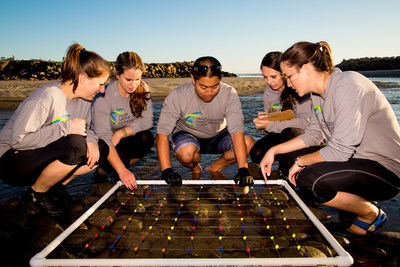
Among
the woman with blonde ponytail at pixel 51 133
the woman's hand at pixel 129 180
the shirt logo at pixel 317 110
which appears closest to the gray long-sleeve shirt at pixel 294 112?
the shirt logo at pixel 317 110

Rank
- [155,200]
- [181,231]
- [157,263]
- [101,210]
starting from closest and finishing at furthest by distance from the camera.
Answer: [157,263]
[181,231]
[101,210]
[155,200]

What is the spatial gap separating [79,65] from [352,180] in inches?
117

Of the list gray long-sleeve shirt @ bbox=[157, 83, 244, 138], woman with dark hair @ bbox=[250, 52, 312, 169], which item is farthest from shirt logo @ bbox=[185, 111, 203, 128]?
woman with dark hair @ bbox=[250, 52, 312, 169]

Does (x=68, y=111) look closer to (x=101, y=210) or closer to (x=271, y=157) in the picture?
(x=101, y=210)

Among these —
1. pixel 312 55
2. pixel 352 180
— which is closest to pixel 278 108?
pixel 312 55

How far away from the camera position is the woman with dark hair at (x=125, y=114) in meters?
3.54

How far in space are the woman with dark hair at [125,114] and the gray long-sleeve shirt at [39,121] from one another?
→ 26.5 inches

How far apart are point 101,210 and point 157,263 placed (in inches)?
56.2

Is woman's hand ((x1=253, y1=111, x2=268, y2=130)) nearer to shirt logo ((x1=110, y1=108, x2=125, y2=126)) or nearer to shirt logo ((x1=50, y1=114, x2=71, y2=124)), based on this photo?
shirt logo ((x1=110, y1=108, x2=125, y2=126))

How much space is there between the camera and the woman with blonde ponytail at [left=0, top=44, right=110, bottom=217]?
257 cm

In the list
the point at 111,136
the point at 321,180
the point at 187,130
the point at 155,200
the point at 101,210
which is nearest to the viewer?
the point at 321,180

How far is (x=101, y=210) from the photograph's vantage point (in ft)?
9.35

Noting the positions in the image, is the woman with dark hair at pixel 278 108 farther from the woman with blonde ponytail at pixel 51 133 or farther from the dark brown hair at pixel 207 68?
the woman with blonde ponytail at pixel 51 133

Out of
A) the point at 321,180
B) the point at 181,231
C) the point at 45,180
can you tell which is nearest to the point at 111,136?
the point at 45,180
